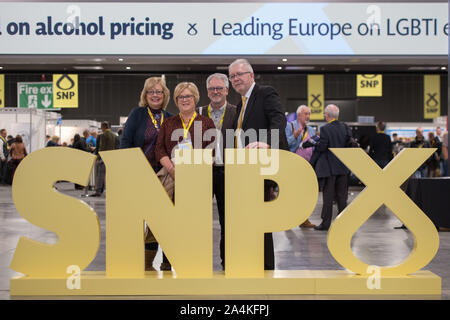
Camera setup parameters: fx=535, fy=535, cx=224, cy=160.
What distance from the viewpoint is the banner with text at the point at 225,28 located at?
760 centimetres

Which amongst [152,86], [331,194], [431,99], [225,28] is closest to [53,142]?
[225,28]

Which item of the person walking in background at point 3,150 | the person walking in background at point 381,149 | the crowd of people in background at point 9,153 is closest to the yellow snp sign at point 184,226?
the person walking in background at point 381,149

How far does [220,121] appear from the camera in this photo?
13.5ft

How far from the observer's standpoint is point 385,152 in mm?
8727

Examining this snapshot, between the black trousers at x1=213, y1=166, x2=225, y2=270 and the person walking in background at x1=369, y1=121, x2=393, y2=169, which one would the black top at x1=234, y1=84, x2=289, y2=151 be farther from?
the person walking in background at x1=369, y1=121, x2=393, y2=169

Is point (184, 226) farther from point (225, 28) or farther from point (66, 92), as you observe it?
point (66, 92)

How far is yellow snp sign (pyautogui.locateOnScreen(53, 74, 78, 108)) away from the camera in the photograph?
44.2 feet

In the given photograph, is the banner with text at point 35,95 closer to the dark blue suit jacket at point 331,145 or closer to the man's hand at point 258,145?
the dark blue suit jacket at point 331,145

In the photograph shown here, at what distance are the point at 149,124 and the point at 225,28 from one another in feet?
13.9

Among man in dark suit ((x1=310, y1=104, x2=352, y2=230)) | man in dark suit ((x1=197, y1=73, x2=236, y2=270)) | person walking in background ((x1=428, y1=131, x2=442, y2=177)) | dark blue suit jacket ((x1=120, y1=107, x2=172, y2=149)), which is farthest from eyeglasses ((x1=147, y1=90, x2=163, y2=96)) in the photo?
person walking in background ((x1=428, y1=131, x2=442, y2=177))

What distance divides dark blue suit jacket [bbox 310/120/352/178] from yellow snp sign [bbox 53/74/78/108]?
28.9ft
